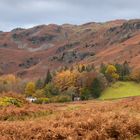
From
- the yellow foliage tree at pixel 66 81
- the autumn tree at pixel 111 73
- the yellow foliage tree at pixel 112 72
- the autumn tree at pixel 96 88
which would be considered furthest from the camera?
the yellow foliage tree at pixel 66 81

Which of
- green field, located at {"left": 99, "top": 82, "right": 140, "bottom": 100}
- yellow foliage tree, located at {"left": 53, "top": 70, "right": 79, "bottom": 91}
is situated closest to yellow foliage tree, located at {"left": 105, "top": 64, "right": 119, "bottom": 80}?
green field, located at {"left": 99, "top": 82, "right": 140, "bottom": 100}

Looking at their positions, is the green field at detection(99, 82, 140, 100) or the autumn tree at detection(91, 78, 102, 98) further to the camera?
the autumn tree at detection(91, 78, 102, 98)

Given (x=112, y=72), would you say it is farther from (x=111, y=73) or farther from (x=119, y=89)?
(x=119, y=89)

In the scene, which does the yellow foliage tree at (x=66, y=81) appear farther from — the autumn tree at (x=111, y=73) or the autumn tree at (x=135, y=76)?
the autumn tree at (x=135, y=76)

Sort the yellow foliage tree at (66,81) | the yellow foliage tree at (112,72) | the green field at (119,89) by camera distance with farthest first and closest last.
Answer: the yellow foliage tree at (66,81) → the yellow foliage tree at (112,72) → the green field at (119,89)

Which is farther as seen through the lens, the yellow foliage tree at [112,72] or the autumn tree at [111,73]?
the yellow foliage tree at [112,72]

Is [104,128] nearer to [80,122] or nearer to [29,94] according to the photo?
[80,122]

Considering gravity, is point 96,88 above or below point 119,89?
above

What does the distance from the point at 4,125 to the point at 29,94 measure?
13955 centimetres

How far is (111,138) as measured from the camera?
15.1 m

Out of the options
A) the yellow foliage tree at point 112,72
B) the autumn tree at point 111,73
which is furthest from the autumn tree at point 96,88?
the yellow foliage tree at point 112,72

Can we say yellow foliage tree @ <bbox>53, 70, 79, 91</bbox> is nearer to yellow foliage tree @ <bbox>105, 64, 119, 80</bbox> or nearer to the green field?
yellow foliage tree @ <bbox>105, 64, 119, 80</bbox>

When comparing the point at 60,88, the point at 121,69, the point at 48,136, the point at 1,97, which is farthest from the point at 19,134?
the point at 121,69

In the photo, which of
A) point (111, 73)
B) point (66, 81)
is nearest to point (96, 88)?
point (111, 73)
